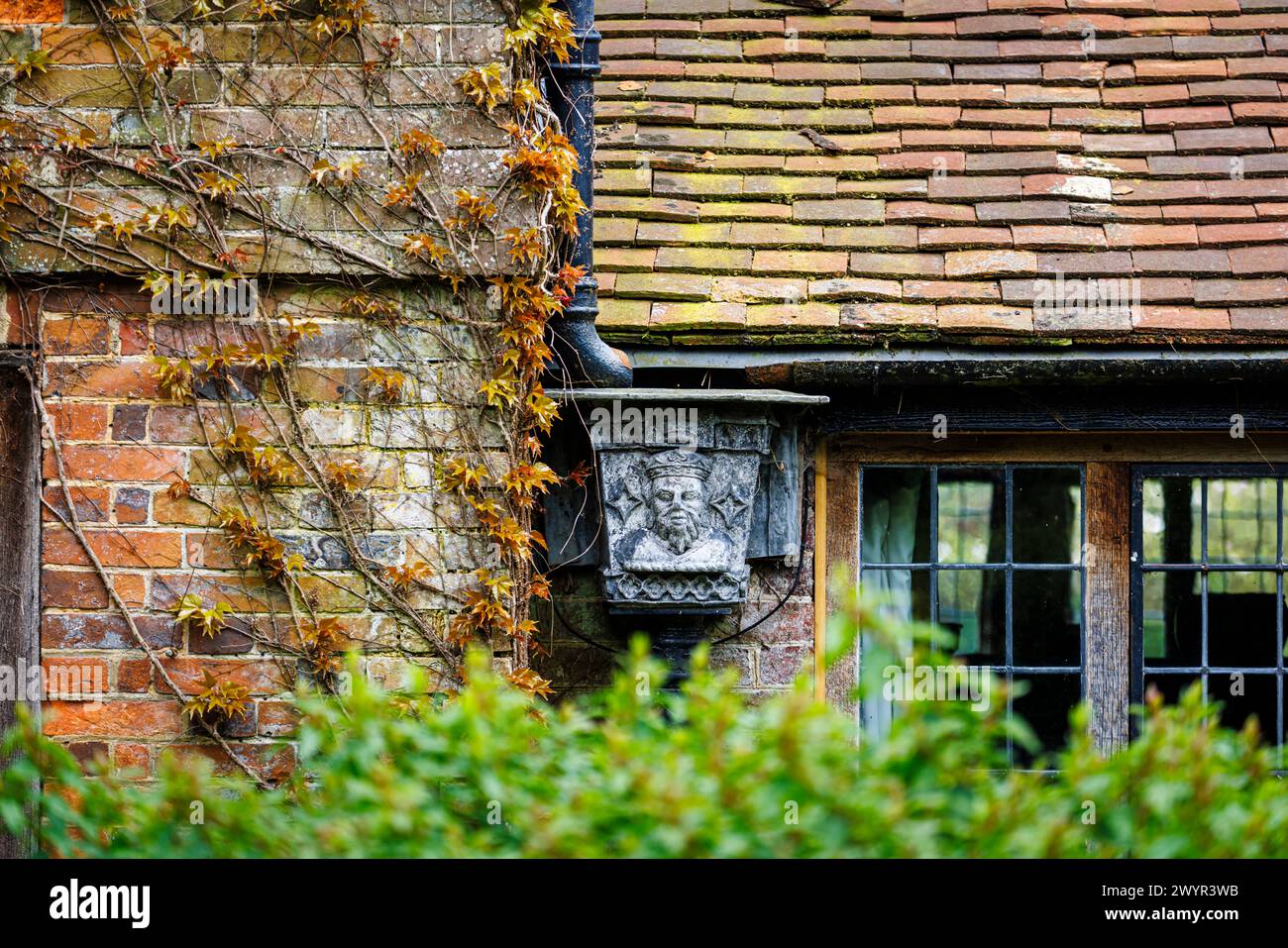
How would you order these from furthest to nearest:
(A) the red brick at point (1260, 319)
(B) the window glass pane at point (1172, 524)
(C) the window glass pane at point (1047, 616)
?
(B) the window glass pane at point (1172, 524) → (C) the window glass pane at point (1047, 616) → (A) the red brick at point (1260, 319)

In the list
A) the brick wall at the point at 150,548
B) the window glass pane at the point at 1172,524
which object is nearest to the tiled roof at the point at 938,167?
the brick wall at the point at 150,548

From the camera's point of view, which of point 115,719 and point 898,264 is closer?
point 115,719

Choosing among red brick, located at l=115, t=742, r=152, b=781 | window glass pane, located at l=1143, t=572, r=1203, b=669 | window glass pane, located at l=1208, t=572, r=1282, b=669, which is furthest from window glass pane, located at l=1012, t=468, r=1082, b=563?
red brick, located at l=115, t=742, r=152, b=781

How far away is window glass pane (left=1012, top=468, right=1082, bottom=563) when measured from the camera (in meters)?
5.47

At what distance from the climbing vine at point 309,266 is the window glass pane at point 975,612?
258 cm

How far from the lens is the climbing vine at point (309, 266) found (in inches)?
121

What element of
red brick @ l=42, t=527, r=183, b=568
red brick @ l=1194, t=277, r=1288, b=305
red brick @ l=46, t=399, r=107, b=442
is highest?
red brick @ l=1194, t=277, r=1288, b=305

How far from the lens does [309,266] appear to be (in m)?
3.09

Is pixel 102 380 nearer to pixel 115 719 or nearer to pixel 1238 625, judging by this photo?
pixel 115 719

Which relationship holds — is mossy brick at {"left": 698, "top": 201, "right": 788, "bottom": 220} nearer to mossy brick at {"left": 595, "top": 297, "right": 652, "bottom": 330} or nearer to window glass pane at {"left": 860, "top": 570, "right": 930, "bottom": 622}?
mossy brick at {"left": 595, "top": 297, "right": 652, "bottom": 330}

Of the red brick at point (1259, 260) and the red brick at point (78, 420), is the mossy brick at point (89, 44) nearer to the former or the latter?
the red brick at point (78, 420)

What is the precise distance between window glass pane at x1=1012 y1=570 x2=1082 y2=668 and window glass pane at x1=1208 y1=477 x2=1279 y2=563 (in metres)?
2.23

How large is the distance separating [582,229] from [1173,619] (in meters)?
4.20

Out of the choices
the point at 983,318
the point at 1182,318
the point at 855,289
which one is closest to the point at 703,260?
the point at 855,289
